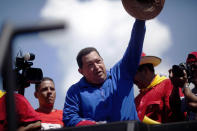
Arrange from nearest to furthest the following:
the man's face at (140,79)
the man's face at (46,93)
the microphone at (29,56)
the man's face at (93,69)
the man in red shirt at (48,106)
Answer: the man's face at (93,69) < the microphone at (29,56) < the man's face at (140,79) < the man in red shirt at (48,106) < the man's face at (46,93)

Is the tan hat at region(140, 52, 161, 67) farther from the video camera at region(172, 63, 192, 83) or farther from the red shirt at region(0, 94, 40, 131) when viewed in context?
the red shirt at region(0, 94, 40, 131)

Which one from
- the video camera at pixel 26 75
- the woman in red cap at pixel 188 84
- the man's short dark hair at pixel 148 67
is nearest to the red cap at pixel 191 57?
the woman in red cap at pixel 188 84

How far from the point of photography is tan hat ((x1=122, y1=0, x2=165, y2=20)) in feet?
8.31

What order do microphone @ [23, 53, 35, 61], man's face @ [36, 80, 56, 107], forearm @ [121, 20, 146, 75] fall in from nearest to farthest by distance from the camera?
forearm @ [121, 20, 146, 75] → microphone @ [23, 53, 35, 61] → man's face @ [36, 80, 56, 107]

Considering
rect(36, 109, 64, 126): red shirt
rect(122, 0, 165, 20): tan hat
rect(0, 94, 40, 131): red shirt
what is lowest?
rect(36, 109, 64, 126): red shirt

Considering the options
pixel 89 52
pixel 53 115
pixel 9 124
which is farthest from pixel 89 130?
pixel 53 115

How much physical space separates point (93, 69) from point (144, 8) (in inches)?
29.0

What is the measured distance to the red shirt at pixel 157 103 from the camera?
3.07 meters

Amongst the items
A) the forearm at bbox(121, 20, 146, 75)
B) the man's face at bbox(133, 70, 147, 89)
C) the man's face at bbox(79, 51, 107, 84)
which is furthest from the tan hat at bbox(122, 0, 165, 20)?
the man's face at bbox(133, 70, 147, 89)

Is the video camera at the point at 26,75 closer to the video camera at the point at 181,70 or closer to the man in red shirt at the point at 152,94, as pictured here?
the man in red shirt at the point at 152,94

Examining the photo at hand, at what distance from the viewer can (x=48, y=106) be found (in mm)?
3996

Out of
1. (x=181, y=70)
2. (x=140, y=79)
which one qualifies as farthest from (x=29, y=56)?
(x=181, y=70)

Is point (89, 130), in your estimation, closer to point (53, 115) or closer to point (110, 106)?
point (110, 106)

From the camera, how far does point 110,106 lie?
253cm
